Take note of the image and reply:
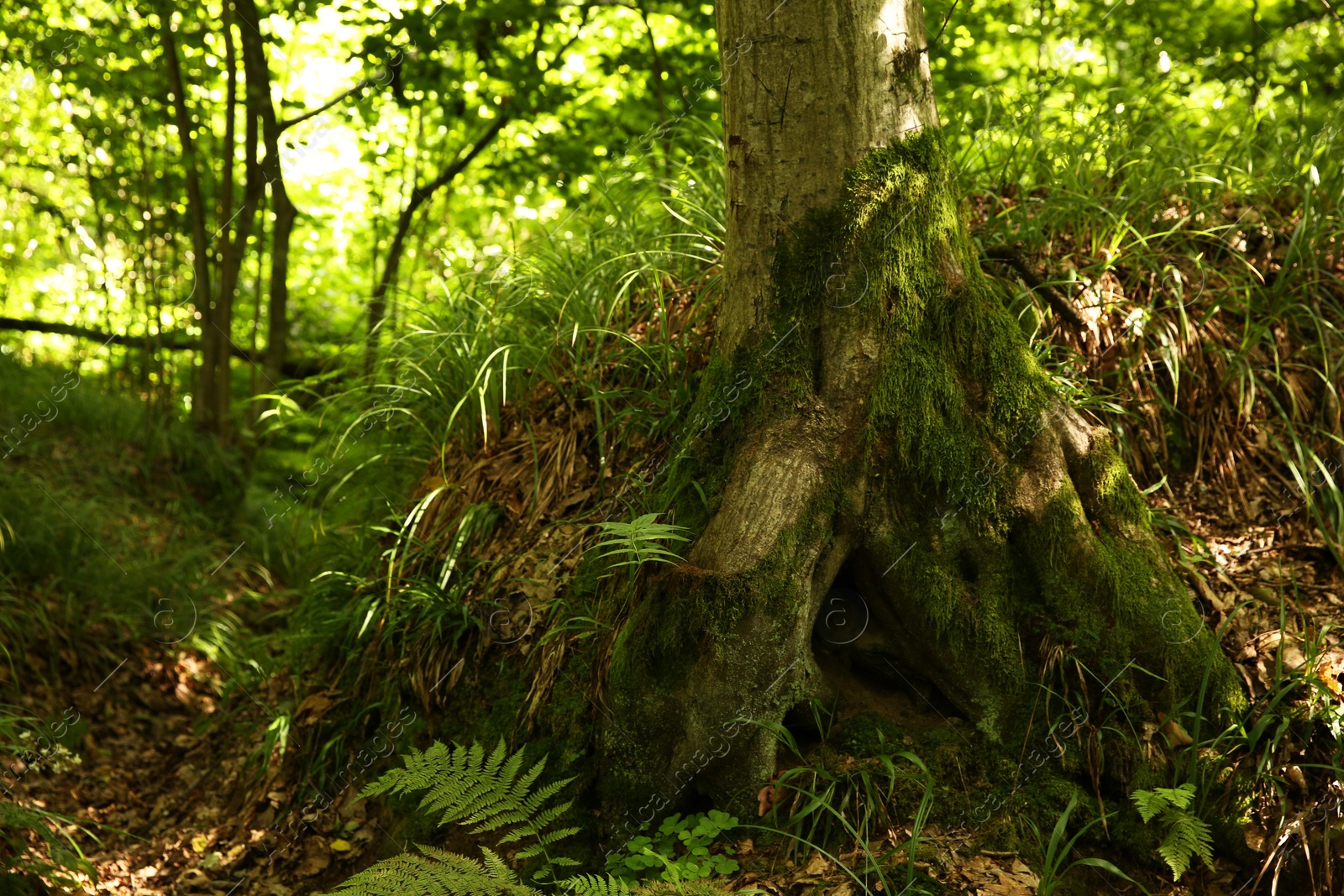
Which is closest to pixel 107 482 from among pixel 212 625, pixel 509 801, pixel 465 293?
pixel 212 625

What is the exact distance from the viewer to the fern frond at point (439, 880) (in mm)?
2078

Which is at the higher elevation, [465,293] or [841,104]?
[841,104]

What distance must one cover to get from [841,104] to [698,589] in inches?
58.1

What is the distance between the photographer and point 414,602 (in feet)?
10.6

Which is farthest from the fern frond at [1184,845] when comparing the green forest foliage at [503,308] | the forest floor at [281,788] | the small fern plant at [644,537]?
the small fern plant at [644,537]

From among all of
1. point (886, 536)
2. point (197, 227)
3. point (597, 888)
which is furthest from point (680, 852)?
point (197, 227)

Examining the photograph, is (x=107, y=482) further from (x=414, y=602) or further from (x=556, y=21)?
(x=556, y=21)

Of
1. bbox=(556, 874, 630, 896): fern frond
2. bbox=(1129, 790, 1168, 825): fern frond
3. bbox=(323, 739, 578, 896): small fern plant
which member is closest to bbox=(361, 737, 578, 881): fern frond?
bbox=(323, 739, 578, 896): small fern plant

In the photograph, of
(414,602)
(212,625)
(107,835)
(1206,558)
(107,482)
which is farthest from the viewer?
(107,482)

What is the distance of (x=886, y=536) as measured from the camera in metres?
2.65

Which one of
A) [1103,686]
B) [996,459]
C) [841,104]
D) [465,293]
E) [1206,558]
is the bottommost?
[1103,686]

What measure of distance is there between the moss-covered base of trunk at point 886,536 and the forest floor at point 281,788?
1.03ft

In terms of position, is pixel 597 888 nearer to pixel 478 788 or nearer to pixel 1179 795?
pixel 478 788

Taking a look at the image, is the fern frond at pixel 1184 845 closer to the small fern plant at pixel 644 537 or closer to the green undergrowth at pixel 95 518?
the small fern plant at pixel 644 537
